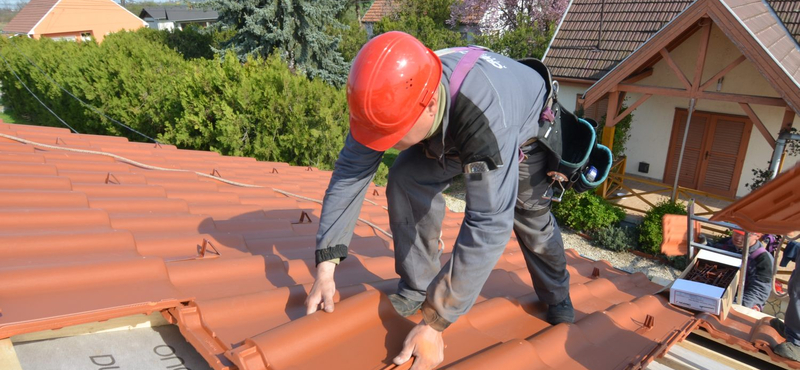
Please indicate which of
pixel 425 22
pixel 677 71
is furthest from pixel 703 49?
pixel 425 22

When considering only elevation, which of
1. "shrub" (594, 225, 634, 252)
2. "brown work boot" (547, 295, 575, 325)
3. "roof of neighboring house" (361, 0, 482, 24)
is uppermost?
"roof of neighboring house" (361, 0, 482, 24)

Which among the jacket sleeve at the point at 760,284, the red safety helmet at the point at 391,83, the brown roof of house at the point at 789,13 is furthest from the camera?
the brown roof of house at the point at 789,13

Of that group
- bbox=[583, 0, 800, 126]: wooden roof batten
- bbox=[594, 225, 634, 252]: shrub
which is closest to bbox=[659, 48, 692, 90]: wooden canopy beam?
bbox=[583, 0, 800, 126]: wooden roof batten

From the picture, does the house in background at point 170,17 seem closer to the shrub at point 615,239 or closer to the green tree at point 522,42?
the green tree at point 522,42

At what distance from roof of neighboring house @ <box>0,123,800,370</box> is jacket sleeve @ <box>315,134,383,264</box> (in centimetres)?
22

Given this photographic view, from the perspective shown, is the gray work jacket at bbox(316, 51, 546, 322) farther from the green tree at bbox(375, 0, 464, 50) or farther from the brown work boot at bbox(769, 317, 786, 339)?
the green tree at bbox(375, 0, 464, 50)

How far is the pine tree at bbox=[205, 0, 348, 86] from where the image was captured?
50.4 feet

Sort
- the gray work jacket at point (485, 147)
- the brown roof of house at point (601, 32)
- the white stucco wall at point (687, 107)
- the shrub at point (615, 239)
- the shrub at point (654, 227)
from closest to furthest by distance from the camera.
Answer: the gray work jacket at point (485, 147) < the shrub at point (654, 227) < the shrub at point (615, 239) < the white stucco wall at point (687, 107) < the brown roof of house at point (601, 32)

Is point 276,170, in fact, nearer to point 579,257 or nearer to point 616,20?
point 579,257

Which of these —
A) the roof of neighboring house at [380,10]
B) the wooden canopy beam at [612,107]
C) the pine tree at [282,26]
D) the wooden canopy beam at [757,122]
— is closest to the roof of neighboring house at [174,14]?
the roof of neighboring house at [380,10]

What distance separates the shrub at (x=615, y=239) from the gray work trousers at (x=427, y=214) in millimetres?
9245

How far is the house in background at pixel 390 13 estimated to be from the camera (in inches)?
869

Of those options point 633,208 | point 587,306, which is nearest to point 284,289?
→ point 587,306

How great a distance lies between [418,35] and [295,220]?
1942 cm
